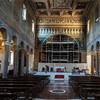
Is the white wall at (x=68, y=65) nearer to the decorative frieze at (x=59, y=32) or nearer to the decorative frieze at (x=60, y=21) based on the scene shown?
the decorative frieze at (x=59, y=32)

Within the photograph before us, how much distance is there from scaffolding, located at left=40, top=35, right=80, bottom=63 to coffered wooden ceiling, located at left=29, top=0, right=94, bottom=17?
4256mm

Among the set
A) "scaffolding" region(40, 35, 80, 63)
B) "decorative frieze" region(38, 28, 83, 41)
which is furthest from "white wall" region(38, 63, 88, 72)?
"decorative frieze" region(38, 28, 83, 41)

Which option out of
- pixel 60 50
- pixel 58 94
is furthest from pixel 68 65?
pixel 58 94

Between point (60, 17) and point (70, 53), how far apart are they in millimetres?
6660

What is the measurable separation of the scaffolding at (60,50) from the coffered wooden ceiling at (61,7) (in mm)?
4256

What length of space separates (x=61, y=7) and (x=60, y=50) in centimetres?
817

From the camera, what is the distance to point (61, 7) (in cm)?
2812

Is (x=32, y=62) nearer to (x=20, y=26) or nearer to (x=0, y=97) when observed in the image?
(x=20, y=26)

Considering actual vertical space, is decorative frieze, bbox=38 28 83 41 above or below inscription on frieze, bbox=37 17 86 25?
below

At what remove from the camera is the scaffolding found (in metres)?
32.5

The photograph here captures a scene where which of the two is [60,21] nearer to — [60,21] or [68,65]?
[60,21]

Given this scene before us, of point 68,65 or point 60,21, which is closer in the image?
point 68,65

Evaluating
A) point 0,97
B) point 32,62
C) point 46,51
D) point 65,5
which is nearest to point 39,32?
point 46,51

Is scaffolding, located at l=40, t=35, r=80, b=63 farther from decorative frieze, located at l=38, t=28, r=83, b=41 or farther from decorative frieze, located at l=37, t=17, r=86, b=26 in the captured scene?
decorative frieze, located at l=37, t=17, r=86, b=26
